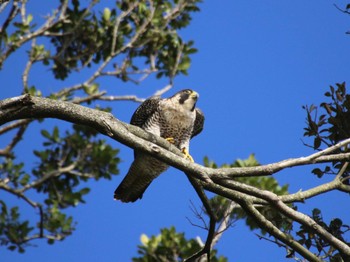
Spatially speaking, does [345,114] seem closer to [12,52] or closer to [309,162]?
[309,162]

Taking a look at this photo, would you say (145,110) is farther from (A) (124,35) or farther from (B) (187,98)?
(A) (124,35)

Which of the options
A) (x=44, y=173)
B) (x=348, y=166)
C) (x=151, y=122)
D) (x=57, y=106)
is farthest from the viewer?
(x=44, y=173)

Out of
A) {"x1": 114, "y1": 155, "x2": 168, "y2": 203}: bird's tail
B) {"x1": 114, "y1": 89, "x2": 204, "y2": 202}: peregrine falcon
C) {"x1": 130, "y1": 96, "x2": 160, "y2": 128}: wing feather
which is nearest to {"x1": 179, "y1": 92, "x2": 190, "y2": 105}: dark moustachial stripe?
{"x1": 114, "y1": 89, "x2": 204, "y2": 202}: peregrine falcon

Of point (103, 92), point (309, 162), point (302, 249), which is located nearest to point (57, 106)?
point (309, 162)

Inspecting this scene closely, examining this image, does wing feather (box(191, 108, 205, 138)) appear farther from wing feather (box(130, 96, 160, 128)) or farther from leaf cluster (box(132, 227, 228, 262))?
leaf cluster (box(132, 227, 228, 262))

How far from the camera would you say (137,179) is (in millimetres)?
6043

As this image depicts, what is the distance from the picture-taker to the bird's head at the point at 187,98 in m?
6.30

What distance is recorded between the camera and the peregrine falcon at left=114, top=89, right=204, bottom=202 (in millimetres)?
6023

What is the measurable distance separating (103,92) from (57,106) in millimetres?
5771

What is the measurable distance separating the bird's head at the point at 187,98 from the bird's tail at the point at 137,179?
0.75 meters

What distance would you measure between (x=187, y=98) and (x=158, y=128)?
490 mm

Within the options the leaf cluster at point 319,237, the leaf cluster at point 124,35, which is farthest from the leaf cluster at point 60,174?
the leaf cluster at point 319,237

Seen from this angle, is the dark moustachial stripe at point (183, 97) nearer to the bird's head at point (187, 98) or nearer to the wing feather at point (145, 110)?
the bird's head at point (187, 98)

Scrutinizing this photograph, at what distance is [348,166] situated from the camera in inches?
159
